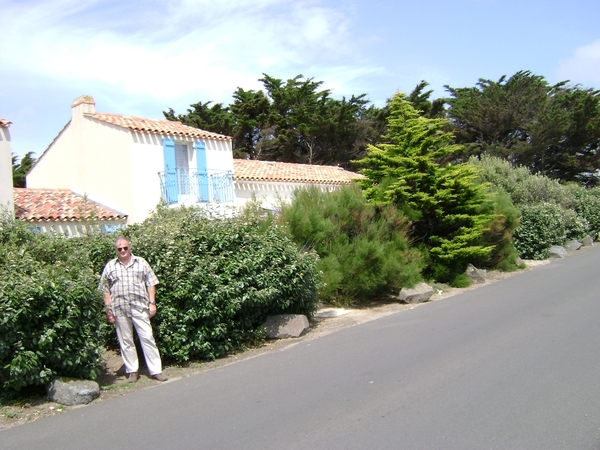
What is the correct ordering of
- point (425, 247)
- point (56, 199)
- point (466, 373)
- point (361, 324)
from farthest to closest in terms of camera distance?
point (56, 199) → point (425, 247) → point (361, 324) → point (466, 373)

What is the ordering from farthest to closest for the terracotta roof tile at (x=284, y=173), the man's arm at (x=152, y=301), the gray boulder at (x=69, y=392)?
1. the terracotta roof tile at (x=284, y=173)
2. the man's arm at (x=152, y=301)
3. the gray boulder at (x=69, y=392)

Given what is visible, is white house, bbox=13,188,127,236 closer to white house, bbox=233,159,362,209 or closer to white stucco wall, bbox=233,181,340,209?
white stucco wall, bbox=233,181,340,209

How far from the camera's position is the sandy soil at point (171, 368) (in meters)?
6.09

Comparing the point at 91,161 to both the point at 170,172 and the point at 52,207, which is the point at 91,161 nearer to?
the point at 52,207

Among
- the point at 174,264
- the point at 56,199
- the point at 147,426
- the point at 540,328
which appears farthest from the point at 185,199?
the point at 147,426

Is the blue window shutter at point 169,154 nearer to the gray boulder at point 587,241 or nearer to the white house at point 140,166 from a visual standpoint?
the white house at point 140,166

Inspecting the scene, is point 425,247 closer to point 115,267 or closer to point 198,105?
point 115,267

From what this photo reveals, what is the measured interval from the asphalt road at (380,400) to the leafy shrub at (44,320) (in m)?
0.59

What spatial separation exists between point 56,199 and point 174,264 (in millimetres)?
12337

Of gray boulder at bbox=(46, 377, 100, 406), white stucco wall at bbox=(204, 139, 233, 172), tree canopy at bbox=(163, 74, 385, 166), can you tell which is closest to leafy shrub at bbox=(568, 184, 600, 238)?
tree canopy at bbox=(163, 74, 385, 166)

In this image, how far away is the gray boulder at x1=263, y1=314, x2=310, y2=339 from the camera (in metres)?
9.56

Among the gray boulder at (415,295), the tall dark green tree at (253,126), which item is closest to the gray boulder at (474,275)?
the gray boulder at (415,295)

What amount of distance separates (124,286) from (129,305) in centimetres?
25

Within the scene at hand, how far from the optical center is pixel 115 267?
23.9 ft
